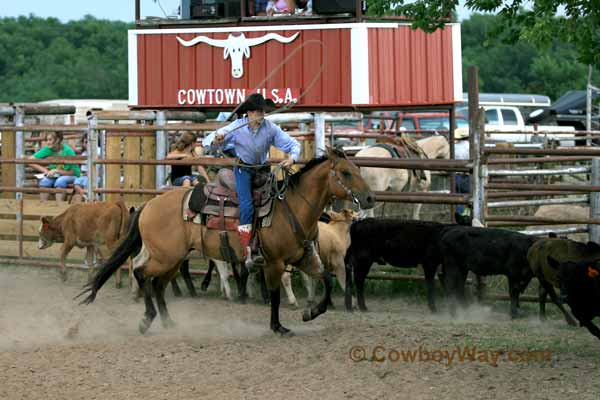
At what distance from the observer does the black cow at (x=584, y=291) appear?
8438 mm

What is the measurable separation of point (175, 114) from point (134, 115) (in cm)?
129

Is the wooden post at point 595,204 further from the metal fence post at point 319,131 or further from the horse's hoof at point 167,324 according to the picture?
the horse's hoof at point 167,324

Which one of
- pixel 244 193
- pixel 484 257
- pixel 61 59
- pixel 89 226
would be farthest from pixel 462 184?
pixel 61 59

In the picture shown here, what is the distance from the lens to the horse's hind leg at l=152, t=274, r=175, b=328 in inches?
418

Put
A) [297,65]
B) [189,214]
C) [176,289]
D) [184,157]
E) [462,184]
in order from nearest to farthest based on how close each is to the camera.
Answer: [189,214] < [176,289] < [184,157] < [297,65] < [462,184]

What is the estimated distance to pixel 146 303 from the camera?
34.3 feet

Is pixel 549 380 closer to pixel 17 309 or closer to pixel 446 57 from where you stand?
pixel 17 309

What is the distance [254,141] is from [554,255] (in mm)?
3134

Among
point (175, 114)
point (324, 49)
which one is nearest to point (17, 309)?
point (175, 114)

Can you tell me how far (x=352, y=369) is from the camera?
8.03 m

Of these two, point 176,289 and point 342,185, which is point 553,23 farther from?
point 176,289

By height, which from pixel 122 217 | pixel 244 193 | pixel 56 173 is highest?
pixel 56 173

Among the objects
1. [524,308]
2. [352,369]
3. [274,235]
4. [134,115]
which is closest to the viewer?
[352,369]

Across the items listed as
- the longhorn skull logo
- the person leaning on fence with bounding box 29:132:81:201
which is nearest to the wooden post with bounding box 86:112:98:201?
the person leaning on fence with bounding box 29:132:81:201
